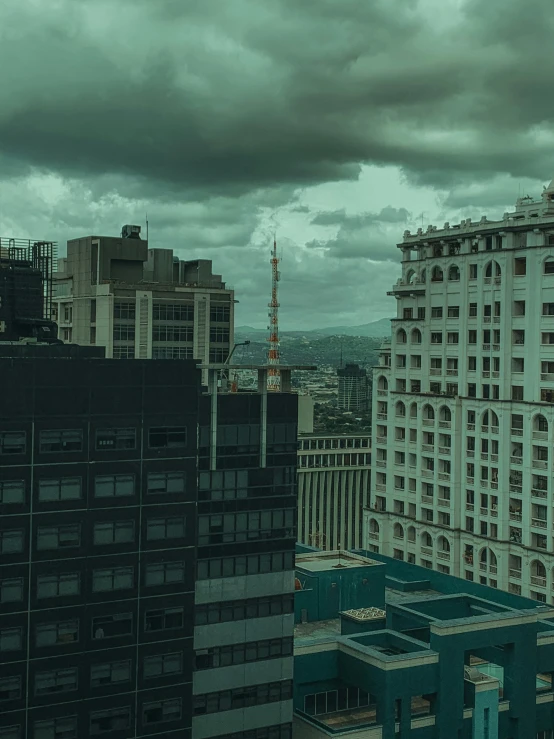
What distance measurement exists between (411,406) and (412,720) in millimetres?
48381

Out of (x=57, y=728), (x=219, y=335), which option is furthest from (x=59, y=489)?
(x=219, y=335)

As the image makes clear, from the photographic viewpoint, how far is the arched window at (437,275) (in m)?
120

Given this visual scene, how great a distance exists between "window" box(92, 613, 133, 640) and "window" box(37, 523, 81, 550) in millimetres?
5319

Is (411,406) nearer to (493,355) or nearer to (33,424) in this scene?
(493,355)

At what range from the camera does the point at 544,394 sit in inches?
4193

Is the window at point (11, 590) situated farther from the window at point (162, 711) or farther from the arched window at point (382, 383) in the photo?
the arched window at point (382, 383)

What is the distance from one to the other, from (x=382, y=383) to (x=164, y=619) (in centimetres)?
6325

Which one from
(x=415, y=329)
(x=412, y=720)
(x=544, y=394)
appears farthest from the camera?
(x=415, y=329)

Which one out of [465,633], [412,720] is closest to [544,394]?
[465,633]

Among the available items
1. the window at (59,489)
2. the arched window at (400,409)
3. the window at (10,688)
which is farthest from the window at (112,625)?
the arched window at (400,409)

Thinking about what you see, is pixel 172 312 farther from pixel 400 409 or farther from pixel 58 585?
pixel 58 585

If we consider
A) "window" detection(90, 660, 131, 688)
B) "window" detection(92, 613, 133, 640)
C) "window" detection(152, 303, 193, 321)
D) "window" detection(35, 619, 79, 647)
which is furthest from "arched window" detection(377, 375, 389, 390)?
"window" detection(35, 619, 79, 647)

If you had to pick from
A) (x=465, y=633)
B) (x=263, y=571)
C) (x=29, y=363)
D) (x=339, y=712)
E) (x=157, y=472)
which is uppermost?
(x=29, y=363)

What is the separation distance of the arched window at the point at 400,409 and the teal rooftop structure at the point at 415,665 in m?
31.5
